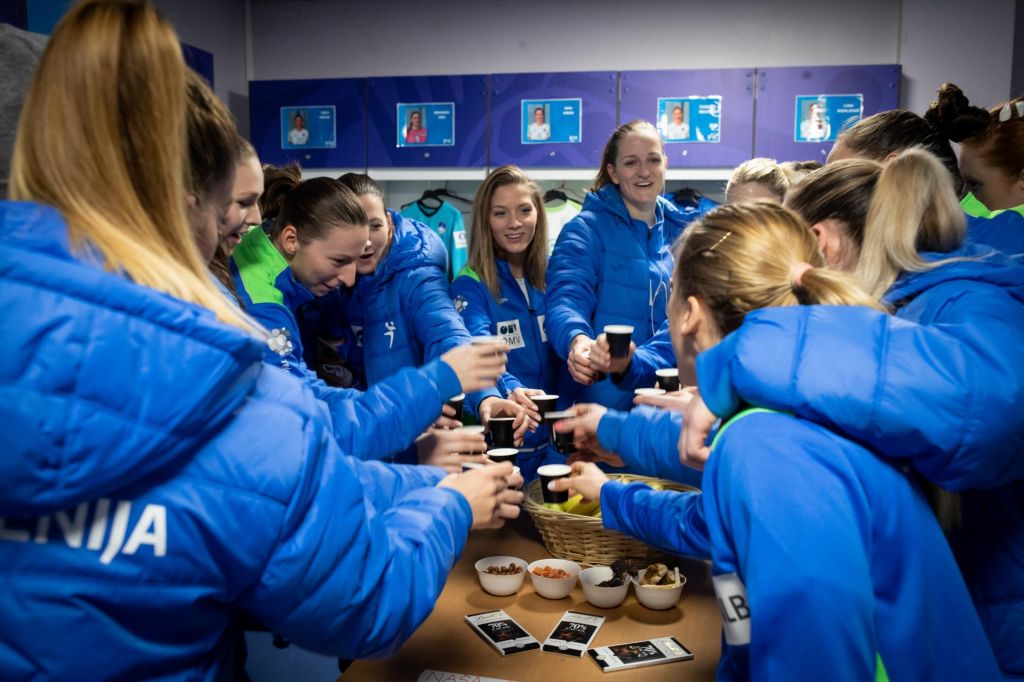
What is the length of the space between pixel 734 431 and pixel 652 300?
6.91 feet

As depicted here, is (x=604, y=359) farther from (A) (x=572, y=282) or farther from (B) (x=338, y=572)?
(B) (x=338, y=572)

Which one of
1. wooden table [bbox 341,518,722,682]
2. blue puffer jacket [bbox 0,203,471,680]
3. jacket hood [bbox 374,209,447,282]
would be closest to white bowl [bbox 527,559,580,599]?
wooden table [bbox 341,518,722,682]

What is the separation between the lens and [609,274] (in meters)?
3.27

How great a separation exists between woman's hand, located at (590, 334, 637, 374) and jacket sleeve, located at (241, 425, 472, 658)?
146cm

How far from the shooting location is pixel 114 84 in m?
0.92

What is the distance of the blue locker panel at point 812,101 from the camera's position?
522 cm

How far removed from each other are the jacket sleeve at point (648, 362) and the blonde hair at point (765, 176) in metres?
0.72

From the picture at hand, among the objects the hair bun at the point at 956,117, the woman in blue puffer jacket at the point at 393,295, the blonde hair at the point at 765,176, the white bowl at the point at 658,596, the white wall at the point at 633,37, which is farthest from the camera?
the white wall at the point at 633,37

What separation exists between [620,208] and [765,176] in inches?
23.3

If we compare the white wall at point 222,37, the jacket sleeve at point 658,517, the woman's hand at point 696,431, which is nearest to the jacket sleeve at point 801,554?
the woman's hand at point 696,431

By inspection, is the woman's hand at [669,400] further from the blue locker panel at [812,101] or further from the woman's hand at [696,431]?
the blue locker panel at [812,101]

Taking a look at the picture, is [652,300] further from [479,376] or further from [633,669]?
[633,669]

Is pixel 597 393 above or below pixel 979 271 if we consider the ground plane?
below

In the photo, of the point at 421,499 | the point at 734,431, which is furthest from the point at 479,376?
the point at 734,431
